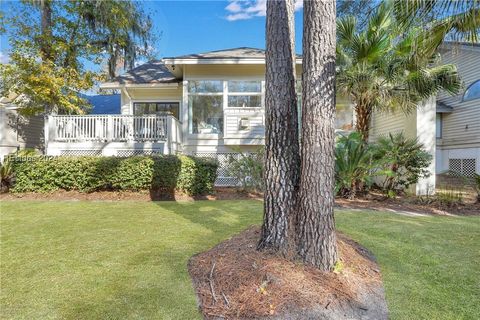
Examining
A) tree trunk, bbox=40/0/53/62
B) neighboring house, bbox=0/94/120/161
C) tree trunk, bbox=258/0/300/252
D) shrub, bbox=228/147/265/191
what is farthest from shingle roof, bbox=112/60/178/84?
tree trunk, bbox=258/0/300/252

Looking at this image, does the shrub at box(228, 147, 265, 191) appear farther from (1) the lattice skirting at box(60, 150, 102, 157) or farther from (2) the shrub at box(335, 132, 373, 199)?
(1) the lattice skirting at box(60, 150, 102, 157)

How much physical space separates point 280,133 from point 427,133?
26.7 ft

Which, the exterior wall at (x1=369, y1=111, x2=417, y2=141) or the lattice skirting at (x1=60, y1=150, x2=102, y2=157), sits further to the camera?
the lattice skirting at (x1=60, y1=150, x2=102, y2=157)

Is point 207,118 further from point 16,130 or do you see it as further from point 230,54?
point 16,130

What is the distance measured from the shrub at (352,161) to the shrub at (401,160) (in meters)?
0.37

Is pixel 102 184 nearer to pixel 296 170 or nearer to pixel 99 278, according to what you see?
pixel 99 278

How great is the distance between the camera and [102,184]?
9.14m

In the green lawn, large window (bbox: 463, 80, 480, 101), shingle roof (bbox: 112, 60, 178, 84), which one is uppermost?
shingle roof (bbox: 112, 60, 178, 84)

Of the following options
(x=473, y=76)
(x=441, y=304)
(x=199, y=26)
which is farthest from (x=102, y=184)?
(x=473, y=76)

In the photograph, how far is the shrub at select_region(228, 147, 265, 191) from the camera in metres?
9.57

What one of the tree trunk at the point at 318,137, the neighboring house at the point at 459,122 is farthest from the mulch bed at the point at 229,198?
the tree trunk at the point at 318,137

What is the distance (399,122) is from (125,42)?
14949 millimetres

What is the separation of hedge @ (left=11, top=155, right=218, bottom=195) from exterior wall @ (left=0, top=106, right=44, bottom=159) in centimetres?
637

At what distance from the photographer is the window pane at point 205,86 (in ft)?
41.1
